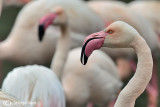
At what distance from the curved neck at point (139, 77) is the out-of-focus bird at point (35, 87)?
1209 mm

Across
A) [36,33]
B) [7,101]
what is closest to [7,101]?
[7,101]

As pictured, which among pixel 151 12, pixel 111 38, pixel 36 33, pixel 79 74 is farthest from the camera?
pixel 151 12

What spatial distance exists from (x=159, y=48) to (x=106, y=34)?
16.2 feet

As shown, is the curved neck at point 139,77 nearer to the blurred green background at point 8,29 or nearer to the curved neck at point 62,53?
the curved neck at point 62,53

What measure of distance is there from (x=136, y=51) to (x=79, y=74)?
2.68 m

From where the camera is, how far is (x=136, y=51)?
3623mm

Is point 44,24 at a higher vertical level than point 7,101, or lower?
lower

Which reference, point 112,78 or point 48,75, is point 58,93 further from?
point 112,78

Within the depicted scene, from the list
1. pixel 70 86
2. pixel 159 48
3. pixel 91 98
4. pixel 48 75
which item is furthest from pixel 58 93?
pixel 159 48

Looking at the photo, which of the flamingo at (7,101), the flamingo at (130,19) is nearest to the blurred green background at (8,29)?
the flamingo at (130,19)

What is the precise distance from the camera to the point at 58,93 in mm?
5016

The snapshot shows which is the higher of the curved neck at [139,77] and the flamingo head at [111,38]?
the flamingo head at [111,38]

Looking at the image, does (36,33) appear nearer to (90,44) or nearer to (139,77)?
(90,44)

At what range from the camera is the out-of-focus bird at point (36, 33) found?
7398 mm
